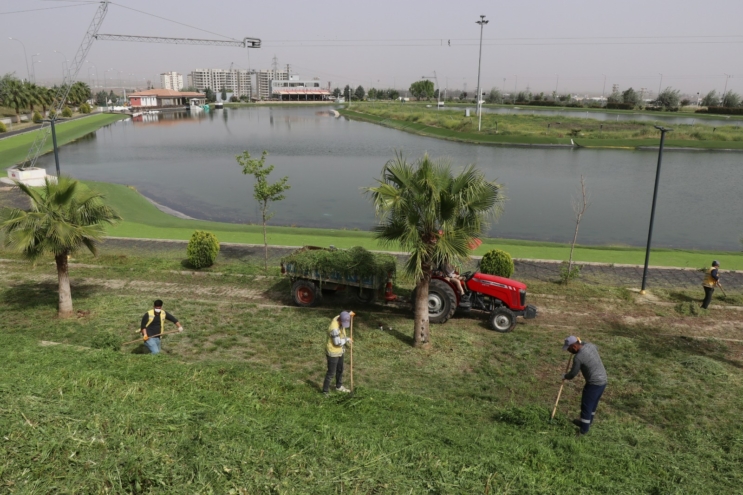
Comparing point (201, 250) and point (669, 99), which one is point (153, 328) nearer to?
point (201, 250)

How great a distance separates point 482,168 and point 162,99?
14267 cm

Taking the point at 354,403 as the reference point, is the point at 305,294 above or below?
below

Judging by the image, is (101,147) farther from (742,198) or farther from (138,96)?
(138,96)

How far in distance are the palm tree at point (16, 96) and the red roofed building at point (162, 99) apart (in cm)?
6678

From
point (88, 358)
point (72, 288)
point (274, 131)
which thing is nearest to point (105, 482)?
point (88, 358)

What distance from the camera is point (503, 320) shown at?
12.6m

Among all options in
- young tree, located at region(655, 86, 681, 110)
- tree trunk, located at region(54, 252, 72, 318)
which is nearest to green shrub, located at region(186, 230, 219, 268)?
tree trunk, located at region(54, 252, 72, 318)

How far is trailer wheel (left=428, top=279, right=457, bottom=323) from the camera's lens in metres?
12.9

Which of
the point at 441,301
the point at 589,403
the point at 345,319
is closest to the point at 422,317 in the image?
the point at 441,301

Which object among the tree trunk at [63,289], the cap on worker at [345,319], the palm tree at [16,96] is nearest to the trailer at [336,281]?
the cap on worker at [345,319]

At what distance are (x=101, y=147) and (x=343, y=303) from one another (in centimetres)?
5765

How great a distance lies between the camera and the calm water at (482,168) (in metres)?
28.2

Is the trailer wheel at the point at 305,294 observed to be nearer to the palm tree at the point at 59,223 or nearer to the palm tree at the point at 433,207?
the palm tree at the point at 433,207

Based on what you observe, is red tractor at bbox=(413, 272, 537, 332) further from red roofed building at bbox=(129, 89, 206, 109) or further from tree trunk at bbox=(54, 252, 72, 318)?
red roofed building at bbox=(129, 89, 206, 109)
